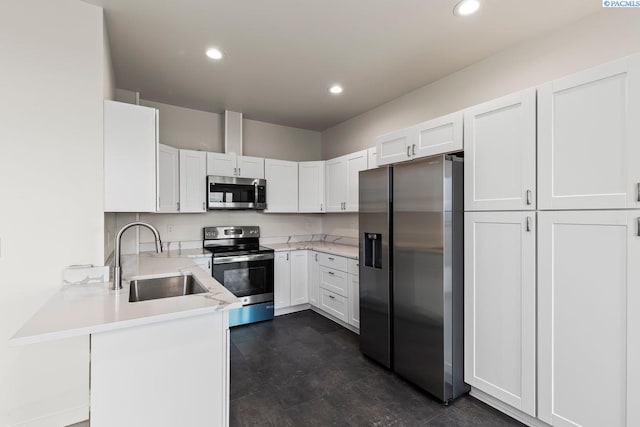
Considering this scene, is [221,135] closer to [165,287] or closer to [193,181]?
[193,181]

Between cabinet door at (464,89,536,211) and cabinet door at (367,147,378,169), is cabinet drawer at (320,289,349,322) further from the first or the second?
cabinet door at (464,89,536,211)

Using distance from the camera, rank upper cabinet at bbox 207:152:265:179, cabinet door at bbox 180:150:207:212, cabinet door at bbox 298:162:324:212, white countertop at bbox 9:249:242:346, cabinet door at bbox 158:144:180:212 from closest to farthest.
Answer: white countertop at bbox 9:249:242:346 < cabinet door at bbox 158:144:180:212 < cabinet door at bbox 180:150:207:212 < upper cabinet at bbox 207:152:265:179 < cabinet door at bbox 298:162:324:212

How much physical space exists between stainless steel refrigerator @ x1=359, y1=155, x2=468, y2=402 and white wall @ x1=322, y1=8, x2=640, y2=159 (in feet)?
3.26

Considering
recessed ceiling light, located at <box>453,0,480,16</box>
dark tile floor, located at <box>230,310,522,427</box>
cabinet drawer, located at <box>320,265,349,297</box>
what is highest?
recessed ceiling light, located at <box>453,0,480,16</box>

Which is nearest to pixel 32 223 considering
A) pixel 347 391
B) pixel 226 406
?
pixel 226 406

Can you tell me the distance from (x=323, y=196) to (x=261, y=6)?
2.66 meters

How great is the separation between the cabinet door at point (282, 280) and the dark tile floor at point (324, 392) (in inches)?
27.9

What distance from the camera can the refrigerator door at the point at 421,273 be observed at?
2.12 m

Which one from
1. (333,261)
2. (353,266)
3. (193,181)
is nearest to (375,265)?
(353,266)

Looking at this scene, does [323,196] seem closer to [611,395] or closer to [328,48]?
[328,48]

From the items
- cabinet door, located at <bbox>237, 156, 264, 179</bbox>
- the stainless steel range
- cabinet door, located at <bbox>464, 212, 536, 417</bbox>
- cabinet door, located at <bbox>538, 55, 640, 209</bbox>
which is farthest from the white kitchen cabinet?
cabinet door, located at <bbox>538, 55, 640, 209</bbox>

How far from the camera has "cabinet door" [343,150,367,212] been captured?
3.65 meters

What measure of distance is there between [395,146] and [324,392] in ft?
7.31

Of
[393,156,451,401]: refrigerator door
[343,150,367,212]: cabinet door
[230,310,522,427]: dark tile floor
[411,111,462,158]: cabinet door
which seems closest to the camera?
[230,310,522,427]: dark tile floor
